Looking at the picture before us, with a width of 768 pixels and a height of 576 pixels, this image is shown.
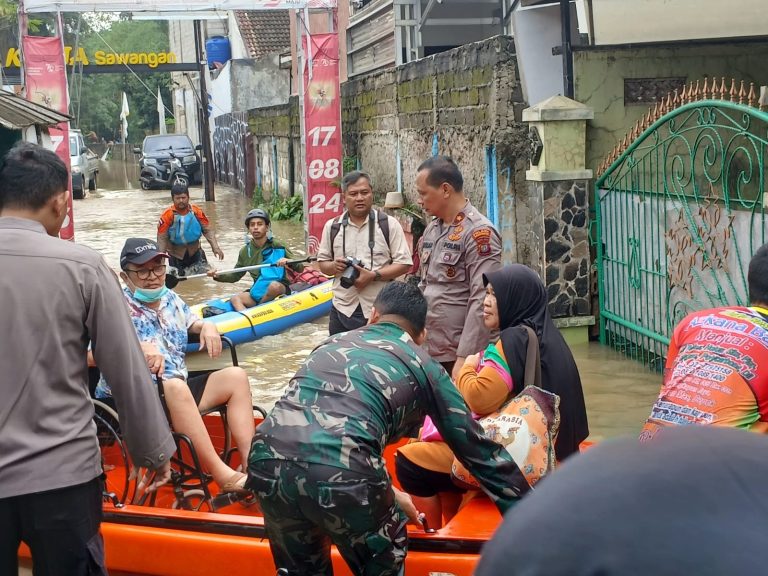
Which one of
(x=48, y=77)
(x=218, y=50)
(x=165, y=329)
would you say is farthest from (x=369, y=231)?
(x=218, y=50)

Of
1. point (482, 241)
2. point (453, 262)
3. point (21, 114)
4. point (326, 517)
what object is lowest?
point (326, 517)

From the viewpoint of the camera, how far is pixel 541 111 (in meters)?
8.63

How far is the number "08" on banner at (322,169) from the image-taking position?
14938mm

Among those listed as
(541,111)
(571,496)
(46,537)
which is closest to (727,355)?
(46,537)

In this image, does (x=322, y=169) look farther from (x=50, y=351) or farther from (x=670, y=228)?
(x=50, y=351)

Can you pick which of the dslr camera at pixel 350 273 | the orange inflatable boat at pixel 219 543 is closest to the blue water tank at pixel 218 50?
the dslr camera at pixel 350 273

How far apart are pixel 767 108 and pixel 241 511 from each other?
12.6 ft

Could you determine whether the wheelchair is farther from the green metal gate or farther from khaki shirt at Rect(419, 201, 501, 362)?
the green metal gate

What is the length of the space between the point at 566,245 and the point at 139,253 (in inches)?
182

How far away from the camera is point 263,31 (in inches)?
1287

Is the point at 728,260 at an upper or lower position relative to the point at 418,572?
upper

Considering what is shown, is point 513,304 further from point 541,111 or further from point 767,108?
point 541,111

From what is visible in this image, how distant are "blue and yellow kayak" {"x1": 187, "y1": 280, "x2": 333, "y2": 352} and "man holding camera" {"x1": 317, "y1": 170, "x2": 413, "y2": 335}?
12.2ft

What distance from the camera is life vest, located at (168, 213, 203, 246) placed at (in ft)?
37.9
